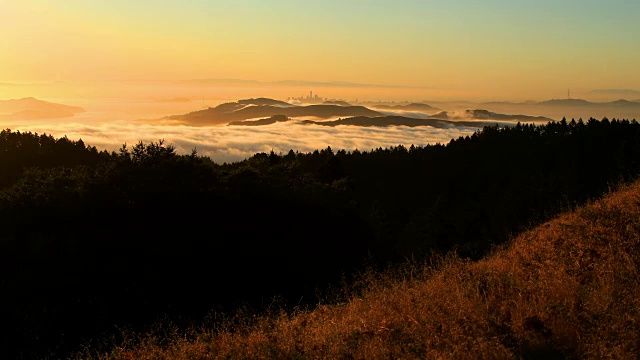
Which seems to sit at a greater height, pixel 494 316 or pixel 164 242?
pixel 494 316

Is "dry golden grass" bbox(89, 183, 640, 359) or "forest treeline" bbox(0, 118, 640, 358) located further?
"forest treeline" bbox(0, 118, 640, 358)

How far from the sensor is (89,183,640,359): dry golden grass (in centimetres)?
570

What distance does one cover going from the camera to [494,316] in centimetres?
655

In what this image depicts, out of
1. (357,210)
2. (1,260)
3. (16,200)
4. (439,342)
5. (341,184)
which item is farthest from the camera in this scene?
(341,184)

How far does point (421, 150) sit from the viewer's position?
131750mm

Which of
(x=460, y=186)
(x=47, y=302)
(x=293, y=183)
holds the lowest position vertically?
(x=460, y=186)

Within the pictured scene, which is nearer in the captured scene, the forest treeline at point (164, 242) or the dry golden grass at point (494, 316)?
the dry golden grass at point (494, 316)

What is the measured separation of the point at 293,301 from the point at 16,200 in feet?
36.2

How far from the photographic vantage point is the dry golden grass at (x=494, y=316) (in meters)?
5.70

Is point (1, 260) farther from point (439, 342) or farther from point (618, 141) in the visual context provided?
point (618, 141)

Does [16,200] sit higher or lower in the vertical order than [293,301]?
higher

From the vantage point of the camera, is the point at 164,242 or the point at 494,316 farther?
the point at 164,242

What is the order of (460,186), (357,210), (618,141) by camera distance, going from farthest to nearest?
(460,186), (618,141), (357,210)

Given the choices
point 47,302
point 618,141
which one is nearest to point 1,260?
point 47,302
